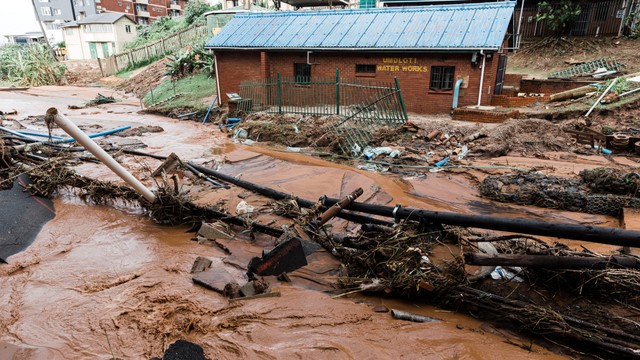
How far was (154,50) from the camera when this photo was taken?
33500 mm

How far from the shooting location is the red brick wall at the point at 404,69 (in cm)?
1488

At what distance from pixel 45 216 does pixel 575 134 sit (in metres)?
14.0

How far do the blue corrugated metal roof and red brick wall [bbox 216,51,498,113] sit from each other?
1.60 ft

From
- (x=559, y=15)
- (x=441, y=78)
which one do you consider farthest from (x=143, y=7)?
(x=441, y=78)

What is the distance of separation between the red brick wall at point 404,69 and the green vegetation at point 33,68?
74.3ft

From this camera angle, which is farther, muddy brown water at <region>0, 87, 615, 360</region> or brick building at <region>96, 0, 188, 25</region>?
brick building at <region>96, 0, 188, 25</region>

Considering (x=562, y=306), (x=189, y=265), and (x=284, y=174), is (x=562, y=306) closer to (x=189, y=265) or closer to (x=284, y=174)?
(x=189, y=265)

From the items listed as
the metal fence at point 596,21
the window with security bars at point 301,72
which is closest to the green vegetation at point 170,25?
the window with security bars at point 301,72

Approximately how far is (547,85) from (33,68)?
122ft

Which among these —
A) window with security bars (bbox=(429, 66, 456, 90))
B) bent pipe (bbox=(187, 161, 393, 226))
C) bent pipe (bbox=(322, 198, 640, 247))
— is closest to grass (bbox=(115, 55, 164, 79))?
window with security bars (bbox=(429, 66, 456, 90))

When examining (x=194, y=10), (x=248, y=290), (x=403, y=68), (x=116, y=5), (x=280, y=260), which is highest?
(x=116, y=5)

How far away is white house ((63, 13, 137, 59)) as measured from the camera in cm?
4381

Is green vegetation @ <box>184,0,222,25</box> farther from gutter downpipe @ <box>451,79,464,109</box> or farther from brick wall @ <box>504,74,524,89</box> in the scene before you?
gutter downpipe @ <box>451,79,464,109</box>

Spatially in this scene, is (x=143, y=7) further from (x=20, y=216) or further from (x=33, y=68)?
(x=20, y=216)
